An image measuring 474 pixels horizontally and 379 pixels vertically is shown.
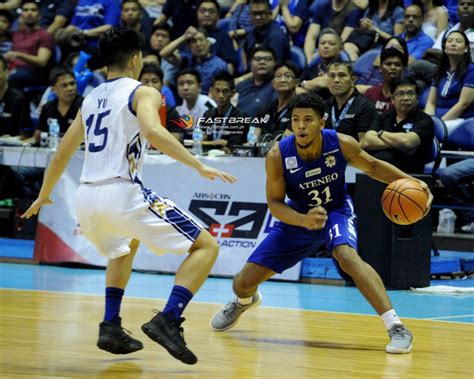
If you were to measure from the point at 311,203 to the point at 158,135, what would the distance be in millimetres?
1986

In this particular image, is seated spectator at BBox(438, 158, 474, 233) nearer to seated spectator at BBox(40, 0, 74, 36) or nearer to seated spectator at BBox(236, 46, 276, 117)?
seated spectator at BBox(236, 46, 276, 117)

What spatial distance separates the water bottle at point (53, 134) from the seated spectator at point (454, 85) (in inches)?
174

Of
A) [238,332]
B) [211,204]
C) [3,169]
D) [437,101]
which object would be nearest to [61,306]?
[238,332]

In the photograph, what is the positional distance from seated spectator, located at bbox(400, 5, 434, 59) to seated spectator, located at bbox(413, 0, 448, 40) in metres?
0.22

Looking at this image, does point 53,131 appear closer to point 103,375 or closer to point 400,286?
point 400,286

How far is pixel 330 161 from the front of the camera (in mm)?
7383

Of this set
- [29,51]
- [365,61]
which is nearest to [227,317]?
[365,61]

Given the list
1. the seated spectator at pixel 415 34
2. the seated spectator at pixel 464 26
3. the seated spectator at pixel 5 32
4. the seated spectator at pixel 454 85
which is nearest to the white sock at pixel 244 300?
the seated spectator at pixel 454 85

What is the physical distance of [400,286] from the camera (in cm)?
1038

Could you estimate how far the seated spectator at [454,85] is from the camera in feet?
39.5

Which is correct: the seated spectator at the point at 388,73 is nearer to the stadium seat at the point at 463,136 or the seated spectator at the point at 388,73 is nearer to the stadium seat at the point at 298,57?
the stadium seat at the point at 463,136

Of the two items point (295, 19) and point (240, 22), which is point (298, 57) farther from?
point (240, 22)

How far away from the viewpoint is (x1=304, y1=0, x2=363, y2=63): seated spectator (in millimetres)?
14062

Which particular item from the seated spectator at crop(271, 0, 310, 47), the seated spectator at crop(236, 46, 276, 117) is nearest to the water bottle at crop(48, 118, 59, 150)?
the seated spectator at crop(236, 46, 276, 117)
